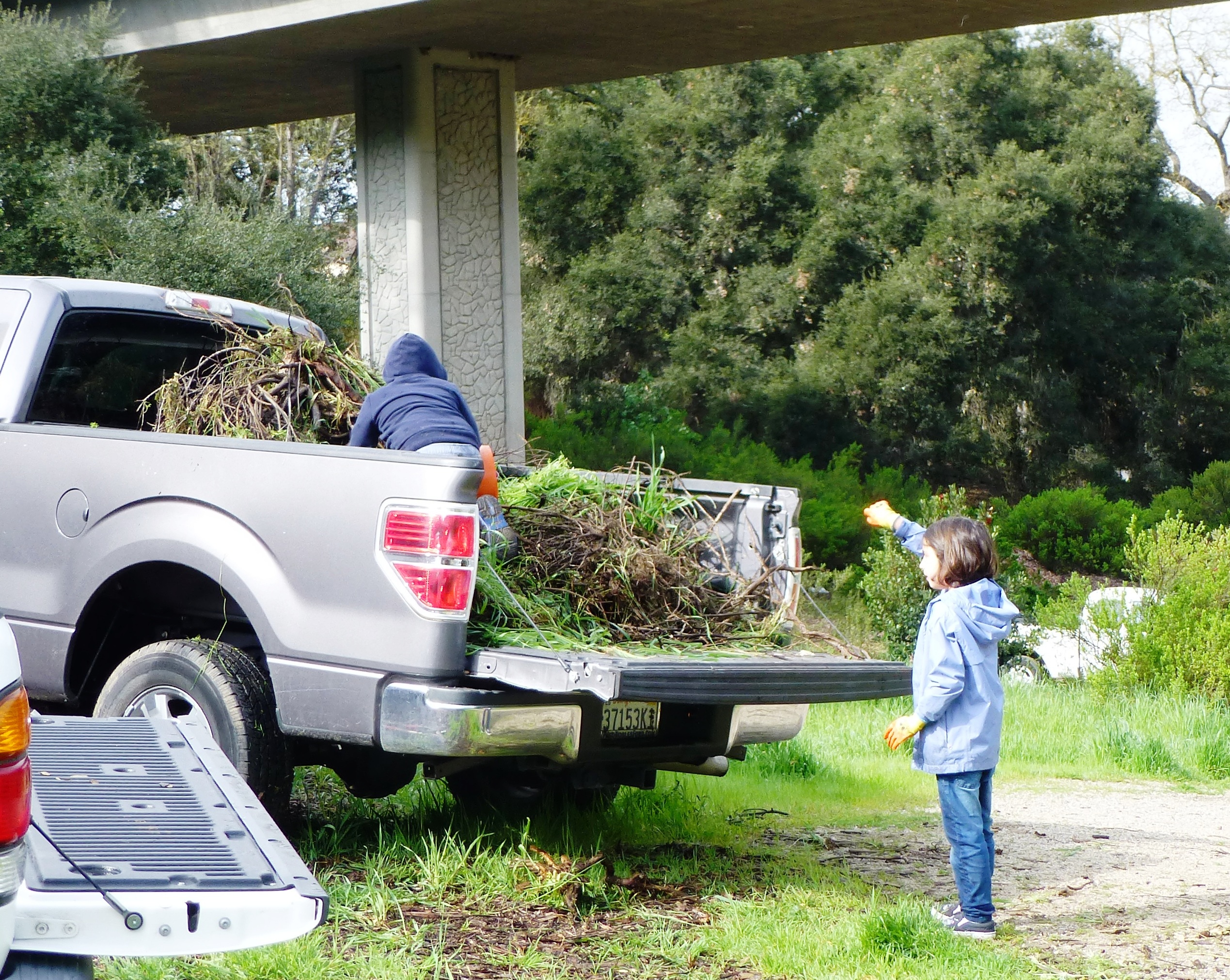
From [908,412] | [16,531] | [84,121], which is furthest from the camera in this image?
[908,412]

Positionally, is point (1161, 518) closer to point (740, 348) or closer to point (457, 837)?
point (740, 348)

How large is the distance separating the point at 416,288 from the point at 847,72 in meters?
12.8

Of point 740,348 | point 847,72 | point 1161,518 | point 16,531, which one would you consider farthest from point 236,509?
point 847,72

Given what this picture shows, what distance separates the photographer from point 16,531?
501cm

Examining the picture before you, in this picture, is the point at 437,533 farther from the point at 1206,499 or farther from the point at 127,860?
the point at 1206,499

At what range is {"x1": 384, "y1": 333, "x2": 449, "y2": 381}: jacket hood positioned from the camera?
17.5 feet

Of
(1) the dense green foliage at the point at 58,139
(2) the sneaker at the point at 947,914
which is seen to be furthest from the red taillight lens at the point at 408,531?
(1) the dense green foliage at the point at 58,139

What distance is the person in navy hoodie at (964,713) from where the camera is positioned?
450cm

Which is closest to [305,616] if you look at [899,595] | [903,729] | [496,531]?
[496,531]

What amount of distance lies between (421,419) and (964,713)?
2.14m

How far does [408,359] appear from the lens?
5.34 meters

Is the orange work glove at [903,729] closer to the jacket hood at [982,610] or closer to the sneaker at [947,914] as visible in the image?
the jacket hood at [982,610]

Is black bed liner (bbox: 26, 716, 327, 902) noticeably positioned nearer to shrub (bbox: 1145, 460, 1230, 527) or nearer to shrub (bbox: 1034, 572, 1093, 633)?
shrub (bbox: 1034, 572, 1093, 633)

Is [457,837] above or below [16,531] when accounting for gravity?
below
